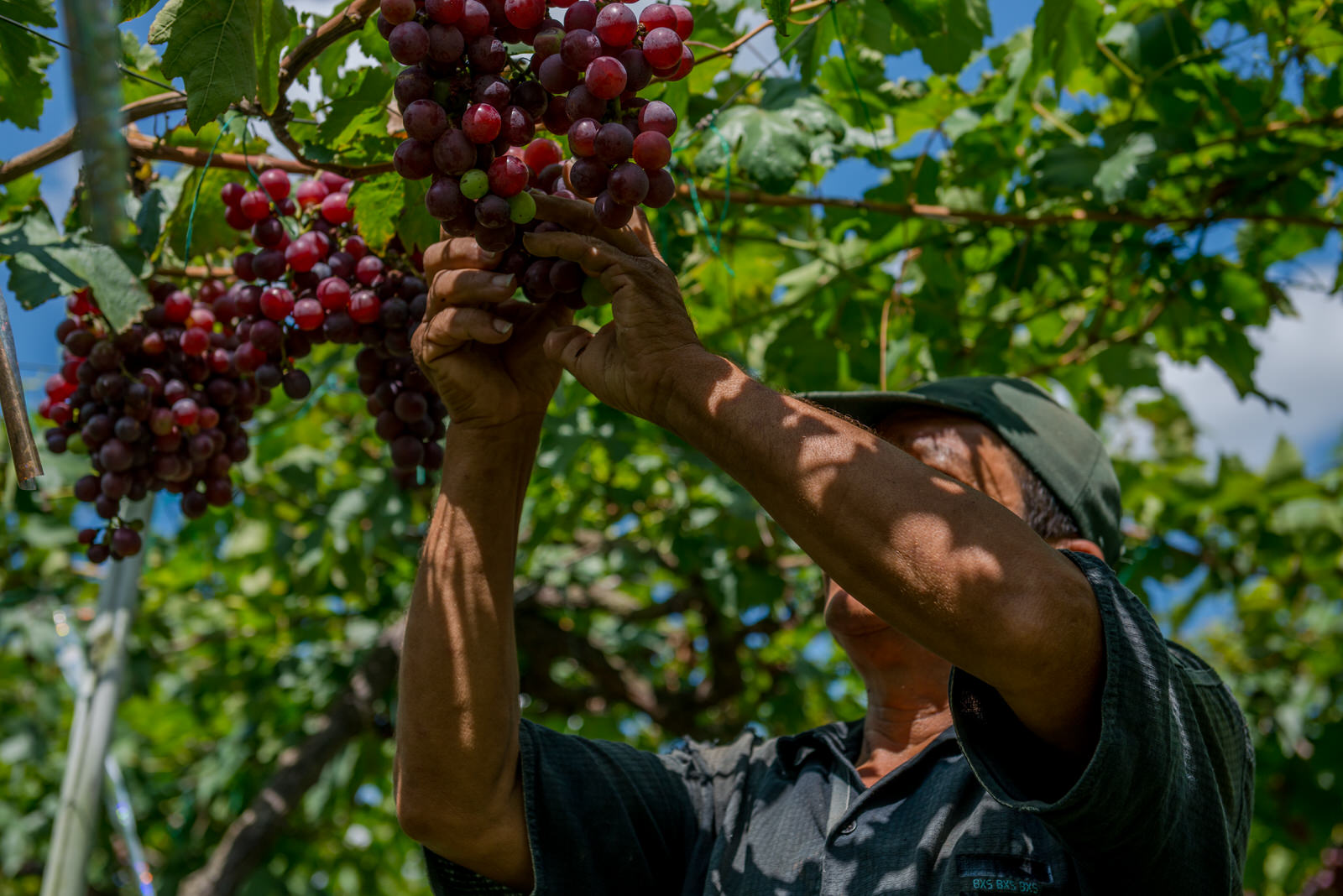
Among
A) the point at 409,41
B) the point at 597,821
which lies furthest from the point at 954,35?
the point at 597,821

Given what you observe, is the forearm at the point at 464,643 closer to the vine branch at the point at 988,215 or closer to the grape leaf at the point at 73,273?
the grape leaf at the point at 73,273

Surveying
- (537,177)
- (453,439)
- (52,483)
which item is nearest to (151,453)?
(453,439)

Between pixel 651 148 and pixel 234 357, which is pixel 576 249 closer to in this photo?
pixel 651 148

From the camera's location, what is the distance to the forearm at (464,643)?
1665mm

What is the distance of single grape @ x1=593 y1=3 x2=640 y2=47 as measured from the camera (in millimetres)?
1150

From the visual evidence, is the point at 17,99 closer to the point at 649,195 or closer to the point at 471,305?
the point at 471,305

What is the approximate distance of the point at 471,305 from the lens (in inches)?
56.2

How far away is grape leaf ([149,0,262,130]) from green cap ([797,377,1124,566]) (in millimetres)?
992

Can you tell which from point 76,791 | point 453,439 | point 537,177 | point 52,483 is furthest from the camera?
point 52,483

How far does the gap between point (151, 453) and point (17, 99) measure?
2.02 feet

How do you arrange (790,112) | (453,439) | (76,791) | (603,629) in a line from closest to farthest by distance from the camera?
(453,439), (790,112), (76,791), (603,629)

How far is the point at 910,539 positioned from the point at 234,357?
114 cm

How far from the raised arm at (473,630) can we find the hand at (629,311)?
0.94 ft

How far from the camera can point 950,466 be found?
1.81 m
